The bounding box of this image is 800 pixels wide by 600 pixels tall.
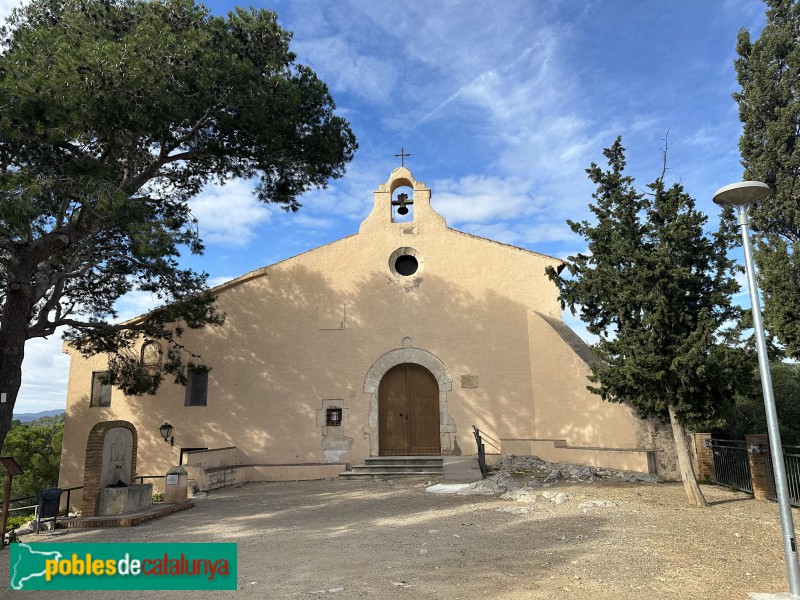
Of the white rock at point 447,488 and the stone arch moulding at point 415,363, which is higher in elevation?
the stone arch moulding at point 415,363

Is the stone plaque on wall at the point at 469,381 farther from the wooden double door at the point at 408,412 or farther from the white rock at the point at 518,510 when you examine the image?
the white rock at the point at 518,510

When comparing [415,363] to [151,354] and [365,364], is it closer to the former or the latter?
[365,364]

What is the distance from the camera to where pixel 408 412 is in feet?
44.0

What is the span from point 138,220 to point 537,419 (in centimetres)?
1013

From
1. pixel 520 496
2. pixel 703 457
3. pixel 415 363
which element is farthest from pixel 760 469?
pixel 415 363

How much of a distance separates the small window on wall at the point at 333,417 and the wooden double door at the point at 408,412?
1067 mm

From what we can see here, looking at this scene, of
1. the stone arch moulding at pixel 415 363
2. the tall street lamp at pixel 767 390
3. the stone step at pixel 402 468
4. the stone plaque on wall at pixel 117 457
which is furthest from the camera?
the stone arch moulding at pixel 415 363

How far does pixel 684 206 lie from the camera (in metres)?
8.01

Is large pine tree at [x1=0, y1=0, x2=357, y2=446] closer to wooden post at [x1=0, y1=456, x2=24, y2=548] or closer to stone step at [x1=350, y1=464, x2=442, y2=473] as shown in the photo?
wooden post at [x1=0, y1=456, x2=24, y2=548]

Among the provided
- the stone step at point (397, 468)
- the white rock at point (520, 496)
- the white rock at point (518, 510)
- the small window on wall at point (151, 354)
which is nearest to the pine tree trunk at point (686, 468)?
the white rock at point (520, 496)

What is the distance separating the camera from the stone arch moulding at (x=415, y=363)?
13.0 metres

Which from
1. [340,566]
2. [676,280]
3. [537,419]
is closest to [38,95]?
[340,566]

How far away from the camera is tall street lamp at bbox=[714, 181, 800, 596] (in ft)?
13.9

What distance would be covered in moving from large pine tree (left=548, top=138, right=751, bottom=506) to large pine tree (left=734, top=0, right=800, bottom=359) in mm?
3452
